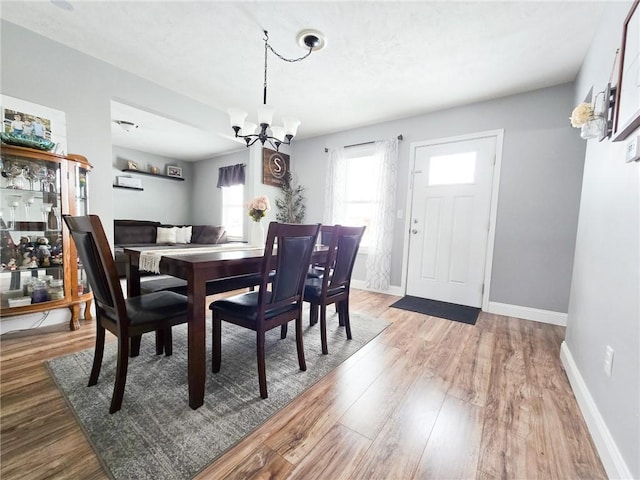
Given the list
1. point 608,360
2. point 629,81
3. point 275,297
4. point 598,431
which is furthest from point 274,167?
point 598,431

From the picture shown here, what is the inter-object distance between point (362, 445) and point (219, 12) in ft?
9.13

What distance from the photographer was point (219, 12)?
1.86 meters

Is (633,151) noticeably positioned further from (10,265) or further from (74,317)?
(10,265)

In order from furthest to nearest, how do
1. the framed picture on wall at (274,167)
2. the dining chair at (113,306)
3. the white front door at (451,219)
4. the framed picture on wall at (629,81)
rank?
the framed picture on wall at (274,167) < the white front door at (451,219) < the dining chair at (113,306) < the framed picture on wall at (629,81)

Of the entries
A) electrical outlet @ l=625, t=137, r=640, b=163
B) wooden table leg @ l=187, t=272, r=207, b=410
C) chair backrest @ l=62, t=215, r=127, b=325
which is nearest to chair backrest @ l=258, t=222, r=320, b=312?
wooden table leg @ l=187, t=272, r=207, b=410

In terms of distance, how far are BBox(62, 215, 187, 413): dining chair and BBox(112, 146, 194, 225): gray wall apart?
16.3ft

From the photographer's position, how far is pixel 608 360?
46.2 inches

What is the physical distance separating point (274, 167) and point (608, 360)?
4.25 meters

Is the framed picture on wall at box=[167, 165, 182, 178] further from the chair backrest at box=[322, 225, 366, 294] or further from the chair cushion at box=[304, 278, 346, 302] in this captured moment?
the chair backrest at box=[322, 225, 366, 294]

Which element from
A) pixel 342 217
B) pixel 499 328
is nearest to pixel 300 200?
pixel 342 217

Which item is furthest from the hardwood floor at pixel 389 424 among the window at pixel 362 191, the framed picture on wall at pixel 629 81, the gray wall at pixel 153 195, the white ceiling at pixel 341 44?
the gray wall at pixel 153 195

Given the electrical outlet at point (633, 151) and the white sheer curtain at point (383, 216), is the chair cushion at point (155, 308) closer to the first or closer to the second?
the electrical outlet at point (633, 151)

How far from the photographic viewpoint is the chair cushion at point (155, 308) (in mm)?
1321

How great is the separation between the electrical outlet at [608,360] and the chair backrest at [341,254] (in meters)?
1.48
